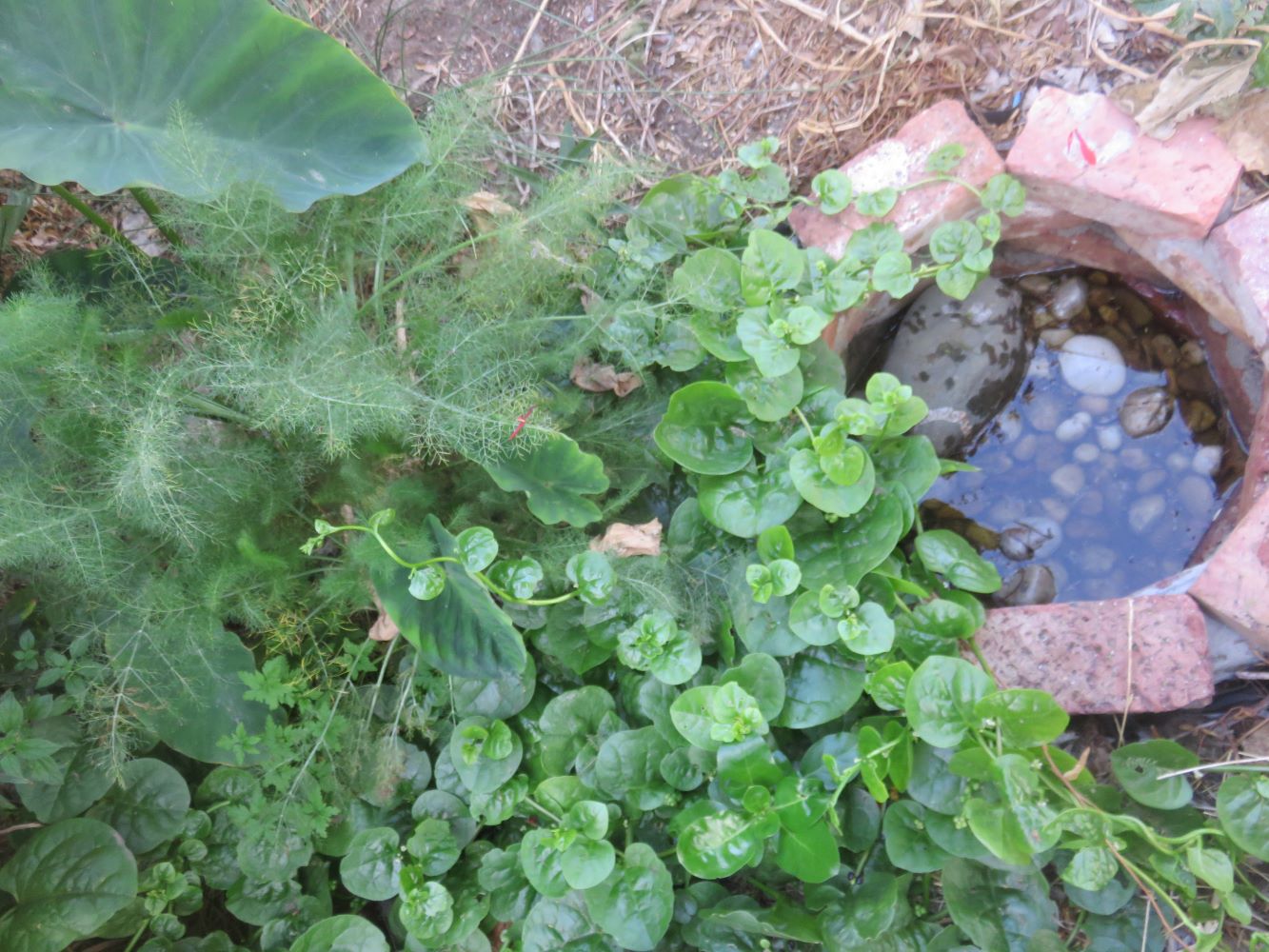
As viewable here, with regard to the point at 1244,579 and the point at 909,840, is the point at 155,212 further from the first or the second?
the point at 1244,579

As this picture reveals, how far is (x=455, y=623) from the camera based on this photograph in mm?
1347

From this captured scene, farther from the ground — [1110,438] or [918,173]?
[918,173]

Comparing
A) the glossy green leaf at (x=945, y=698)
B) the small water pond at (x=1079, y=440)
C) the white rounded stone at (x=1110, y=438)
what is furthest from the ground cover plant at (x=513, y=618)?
the white rounded stone at (x=1110, y=438)

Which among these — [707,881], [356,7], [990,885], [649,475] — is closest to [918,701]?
[990,885]

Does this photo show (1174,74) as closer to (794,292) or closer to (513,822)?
(794,292)

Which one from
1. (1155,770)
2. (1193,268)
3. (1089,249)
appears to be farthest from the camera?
(1089,249)

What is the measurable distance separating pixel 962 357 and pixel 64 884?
2.02 metres

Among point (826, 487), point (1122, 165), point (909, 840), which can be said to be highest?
point (1122, 165)

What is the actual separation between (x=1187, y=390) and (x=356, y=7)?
2.11 metres

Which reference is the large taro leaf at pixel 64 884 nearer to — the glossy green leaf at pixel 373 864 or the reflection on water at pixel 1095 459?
the glossy green leaf at pixel 373 864

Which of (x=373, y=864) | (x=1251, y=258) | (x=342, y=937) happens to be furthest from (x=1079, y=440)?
(x=342, y=937)

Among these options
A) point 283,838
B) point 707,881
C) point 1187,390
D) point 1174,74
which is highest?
point 1174,74

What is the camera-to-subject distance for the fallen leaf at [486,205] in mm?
1648

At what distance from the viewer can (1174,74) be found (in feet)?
4.75
